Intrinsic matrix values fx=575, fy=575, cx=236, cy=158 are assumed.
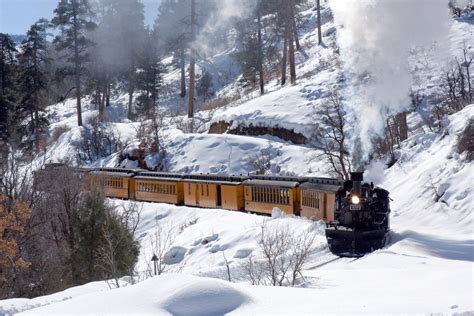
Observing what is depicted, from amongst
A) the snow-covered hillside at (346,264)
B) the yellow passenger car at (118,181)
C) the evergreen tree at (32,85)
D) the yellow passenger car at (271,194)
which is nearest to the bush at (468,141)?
the snow-covered hillside at (346,264)

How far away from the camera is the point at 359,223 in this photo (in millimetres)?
16188

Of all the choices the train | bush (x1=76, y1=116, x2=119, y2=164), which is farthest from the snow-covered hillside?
bush (x1=76, y1=116, x2=119, y2=164)

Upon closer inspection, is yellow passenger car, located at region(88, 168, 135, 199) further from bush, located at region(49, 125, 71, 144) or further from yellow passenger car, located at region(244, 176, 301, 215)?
bush, located at region(49, 125, 71, 144)

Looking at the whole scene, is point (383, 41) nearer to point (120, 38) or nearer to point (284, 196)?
point (284, 196)

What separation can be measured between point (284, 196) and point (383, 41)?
768 centimetres

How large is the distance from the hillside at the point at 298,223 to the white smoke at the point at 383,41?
11.6 feet

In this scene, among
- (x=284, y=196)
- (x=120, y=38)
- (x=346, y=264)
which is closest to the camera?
(x=346, y=264)

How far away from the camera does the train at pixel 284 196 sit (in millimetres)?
16183

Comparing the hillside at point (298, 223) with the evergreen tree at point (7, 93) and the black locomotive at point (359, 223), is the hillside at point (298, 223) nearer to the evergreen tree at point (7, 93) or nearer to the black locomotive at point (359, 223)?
the black locomotive at point (359, 223)

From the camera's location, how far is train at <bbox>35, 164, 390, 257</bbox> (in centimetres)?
1618

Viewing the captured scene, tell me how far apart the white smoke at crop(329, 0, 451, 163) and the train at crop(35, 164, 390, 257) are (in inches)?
117

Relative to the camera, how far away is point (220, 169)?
3475 centimetres

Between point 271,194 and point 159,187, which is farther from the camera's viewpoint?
point 159,187

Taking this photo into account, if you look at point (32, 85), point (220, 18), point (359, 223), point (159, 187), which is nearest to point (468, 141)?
point (359, 223)
